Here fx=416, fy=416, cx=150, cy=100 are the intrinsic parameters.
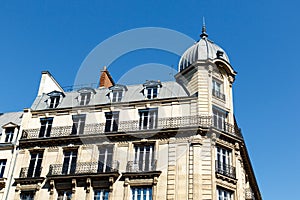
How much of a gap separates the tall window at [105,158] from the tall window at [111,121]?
1.47m

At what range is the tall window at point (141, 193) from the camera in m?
26.4

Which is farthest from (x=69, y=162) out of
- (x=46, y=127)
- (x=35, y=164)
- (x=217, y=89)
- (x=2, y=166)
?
(x=217, y=89)

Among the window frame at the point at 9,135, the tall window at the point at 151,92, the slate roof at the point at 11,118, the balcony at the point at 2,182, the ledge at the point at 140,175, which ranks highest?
the tall window at the point at 151,92

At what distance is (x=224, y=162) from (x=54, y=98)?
48.0 feet

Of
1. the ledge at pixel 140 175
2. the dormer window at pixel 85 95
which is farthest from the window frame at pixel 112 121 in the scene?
the ledge at pixel 140 175

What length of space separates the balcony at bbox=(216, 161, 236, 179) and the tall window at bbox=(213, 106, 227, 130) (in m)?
2.76

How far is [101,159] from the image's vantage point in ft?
94.0

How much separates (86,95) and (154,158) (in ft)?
28.9

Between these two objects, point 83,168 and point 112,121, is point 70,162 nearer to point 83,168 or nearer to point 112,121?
Result: point 83,168

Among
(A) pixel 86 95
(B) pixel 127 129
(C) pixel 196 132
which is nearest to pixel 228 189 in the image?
(C) pixel 196 132

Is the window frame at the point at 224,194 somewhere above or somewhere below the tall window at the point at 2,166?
below

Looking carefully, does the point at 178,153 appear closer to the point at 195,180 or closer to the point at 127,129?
the point at 195,180

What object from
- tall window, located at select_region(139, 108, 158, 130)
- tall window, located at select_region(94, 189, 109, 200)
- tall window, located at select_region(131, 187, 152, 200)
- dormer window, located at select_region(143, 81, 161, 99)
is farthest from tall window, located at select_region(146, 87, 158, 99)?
tall window, located at select_region(94, 189, 109, 200)

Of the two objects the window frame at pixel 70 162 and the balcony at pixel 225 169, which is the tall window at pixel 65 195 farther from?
the balcony at pixel 225 169
